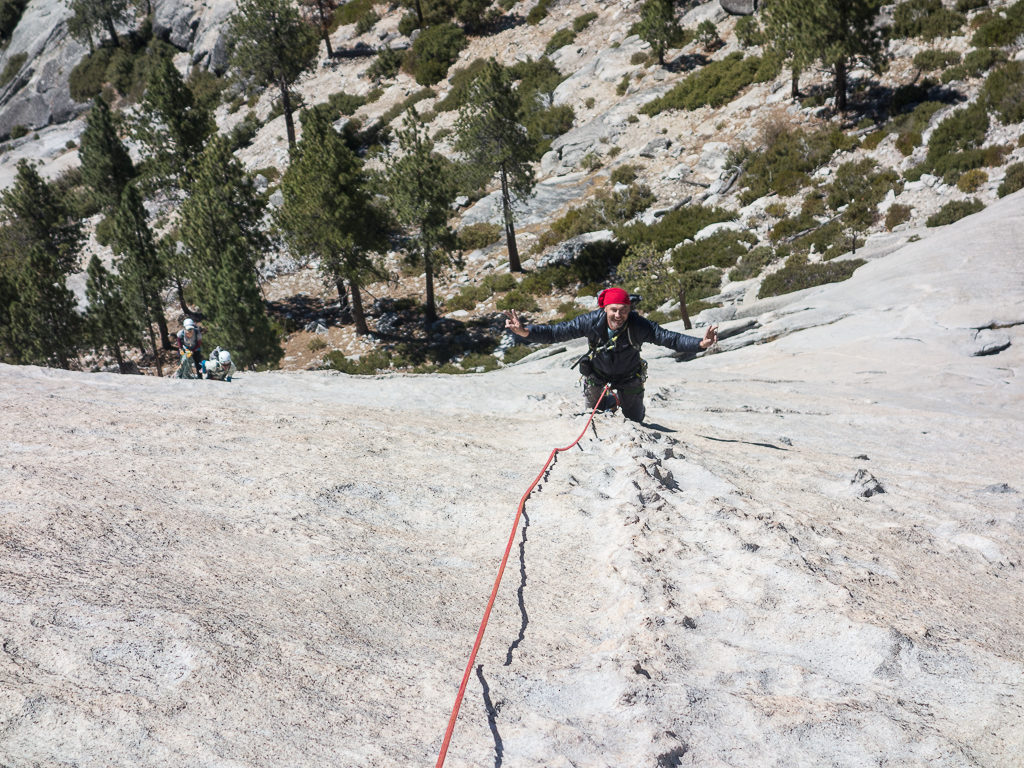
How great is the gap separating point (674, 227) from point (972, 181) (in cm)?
1306

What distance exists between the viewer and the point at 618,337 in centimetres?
782

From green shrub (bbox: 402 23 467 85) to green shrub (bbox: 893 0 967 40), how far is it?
121 ft

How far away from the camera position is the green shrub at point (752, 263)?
2806cm

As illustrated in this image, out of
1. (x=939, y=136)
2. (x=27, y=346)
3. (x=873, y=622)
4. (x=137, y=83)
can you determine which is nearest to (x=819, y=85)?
(x=939, y=136)

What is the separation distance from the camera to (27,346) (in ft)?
102

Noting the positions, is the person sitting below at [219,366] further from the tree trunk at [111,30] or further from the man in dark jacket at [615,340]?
the tree trunk at [111,30]

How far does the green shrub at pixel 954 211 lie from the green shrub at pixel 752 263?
6090 millimetres

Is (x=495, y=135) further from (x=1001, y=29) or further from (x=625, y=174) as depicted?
(x=1001, y=29)

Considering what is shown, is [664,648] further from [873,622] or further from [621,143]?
[621,143]

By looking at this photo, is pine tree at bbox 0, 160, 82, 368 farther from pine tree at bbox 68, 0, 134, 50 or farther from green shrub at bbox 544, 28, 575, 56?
pine tree at bbox 68, 0, 134, 50

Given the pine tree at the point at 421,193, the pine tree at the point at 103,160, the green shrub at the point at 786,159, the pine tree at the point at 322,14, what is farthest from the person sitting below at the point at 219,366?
the pine tree at the point at 322,14

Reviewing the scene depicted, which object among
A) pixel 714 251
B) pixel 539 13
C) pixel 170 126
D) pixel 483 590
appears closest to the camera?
pixel 483 590

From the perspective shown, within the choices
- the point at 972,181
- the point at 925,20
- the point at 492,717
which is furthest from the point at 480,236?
the point at 492,717

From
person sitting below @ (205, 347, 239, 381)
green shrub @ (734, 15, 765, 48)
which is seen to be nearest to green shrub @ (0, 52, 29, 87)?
green shrub @ (734, 15, 765, 48)
